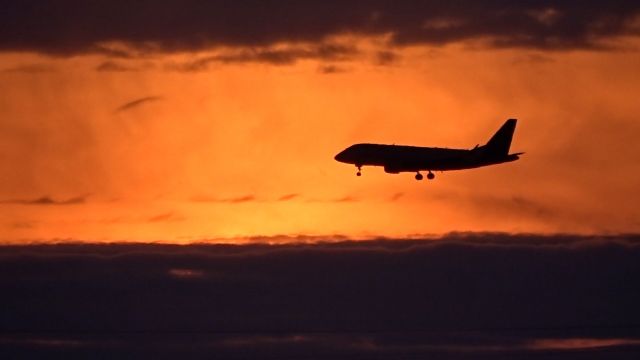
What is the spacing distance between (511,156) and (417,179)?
16.1 meters

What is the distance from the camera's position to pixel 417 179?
19962cm

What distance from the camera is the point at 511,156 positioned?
198125mm
